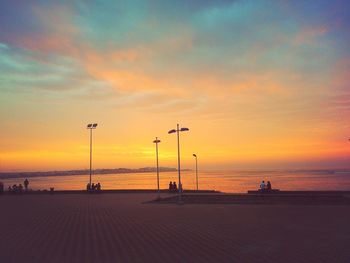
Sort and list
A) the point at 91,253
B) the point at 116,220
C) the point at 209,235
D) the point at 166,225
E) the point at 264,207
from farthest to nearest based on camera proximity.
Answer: the point at 264,207 < the point at 116,220 < the point at 166,225 < the point at 209,235 < the point at 91,253

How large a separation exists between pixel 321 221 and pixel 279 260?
29.3 feet

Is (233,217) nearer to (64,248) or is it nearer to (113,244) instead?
(113,244)

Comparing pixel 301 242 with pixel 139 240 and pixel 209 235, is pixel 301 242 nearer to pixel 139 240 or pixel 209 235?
pixel 209 235

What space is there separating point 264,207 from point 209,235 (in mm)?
11503

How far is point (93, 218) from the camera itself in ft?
69.9

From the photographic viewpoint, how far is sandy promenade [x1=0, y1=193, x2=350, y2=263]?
1191 cm

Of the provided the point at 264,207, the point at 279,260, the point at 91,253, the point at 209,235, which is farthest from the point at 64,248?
the point at 264,207

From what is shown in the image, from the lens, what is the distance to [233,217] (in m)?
21.1

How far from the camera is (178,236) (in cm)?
1530

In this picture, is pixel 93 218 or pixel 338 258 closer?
pixel 338 258

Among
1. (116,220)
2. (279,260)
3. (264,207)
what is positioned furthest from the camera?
(264,207)

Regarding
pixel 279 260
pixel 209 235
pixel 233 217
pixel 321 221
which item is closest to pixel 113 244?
pixel 209 235

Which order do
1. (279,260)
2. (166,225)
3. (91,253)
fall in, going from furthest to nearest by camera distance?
1. (166,225)
2. (91,253)
3. (279,260)

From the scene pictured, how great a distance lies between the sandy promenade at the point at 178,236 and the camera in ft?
39.1
